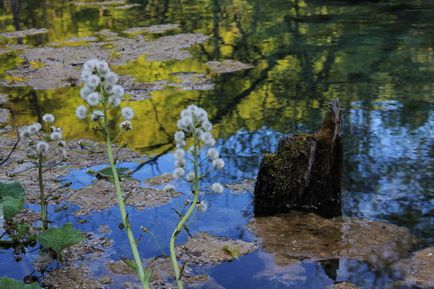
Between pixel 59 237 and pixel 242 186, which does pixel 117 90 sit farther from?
pixel 242 186

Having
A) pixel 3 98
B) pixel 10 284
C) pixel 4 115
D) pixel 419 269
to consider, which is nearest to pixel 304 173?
pixel 419 269

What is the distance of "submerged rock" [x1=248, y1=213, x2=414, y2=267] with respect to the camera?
4953mm

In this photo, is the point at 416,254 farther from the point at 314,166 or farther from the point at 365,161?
the point at 365,161

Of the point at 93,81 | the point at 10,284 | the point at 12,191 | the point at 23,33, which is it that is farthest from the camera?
the point at 23,33

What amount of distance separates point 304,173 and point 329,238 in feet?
2.70

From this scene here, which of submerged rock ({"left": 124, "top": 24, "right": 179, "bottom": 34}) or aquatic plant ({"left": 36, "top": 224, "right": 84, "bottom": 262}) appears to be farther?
submerged rock ({"left": 124, "top": 24, "right": 179, "bottom": 34})

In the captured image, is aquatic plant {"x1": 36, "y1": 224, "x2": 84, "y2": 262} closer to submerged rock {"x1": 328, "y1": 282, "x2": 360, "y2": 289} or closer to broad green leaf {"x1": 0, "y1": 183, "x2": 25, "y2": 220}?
broad green leaf {"x1": 0, "y1": 183, "x2": 25, "y2": 220}

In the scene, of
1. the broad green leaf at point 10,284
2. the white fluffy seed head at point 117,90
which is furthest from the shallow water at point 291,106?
the white fluffy seed head at point 117,90

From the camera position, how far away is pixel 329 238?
5258mm

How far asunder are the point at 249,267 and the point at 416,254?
1.45 metres

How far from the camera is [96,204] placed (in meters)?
6.06

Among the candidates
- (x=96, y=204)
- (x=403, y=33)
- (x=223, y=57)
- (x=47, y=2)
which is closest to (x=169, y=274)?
(x=96, y=204)

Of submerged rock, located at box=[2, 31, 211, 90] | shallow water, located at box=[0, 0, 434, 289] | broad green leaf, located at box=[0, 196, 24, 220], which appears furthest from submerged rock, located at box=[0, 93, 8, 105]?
broad green leaf, located at box=[0, 196, 24, 220]

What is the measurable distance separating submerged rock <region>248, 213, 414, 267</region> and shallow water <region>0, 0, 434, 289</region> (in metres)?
0.14
